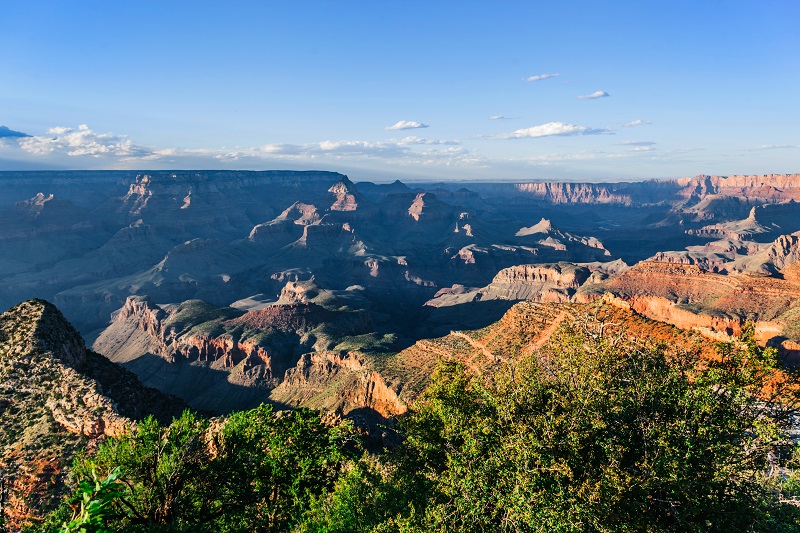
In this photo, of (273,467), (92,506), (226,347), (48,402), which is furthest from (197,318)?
(92,506)

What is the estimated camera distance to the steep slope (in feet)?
120

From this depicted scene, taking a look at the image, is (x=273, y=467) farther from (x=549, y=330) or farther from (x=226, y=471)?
(x=549, y=330)

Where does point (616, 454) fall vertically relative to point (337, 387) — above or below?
above

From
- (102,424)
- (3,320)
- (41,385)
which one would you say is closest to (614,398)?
(102,424)

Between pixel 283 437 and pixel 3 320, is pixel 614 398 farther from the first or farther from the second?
pixel 3 320

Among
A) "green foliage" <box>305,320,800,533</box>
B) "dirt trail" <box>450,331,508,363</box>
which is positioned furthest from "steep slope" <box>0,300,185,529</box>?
"dirt trail" <box>450,331,508,363</box>

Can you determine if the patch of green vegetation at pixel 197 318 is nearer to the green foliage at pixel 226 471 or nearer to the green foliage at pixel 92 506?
the green foliage at pixel 226 471

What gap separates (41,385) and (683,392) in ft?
173

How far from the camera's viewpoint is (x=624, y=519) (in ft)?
61.6

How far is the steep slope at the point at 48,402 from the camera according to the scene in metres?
36.6

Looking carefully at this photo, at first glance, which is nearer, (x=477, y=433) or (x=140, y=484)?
(x=477, y=433)

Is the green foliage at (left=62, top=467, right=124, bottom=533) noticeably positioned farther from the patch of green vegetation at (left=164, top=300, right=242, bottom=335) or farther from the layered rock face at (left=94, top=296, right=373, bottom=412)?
the patch of green vegetation at (left=164, top=300, right=242, bottom=335)

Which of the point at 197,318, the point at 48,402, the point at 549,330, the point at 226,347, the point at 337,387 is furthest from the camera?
the point at 197,318

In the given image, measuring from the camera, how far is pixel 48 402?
142 ft
